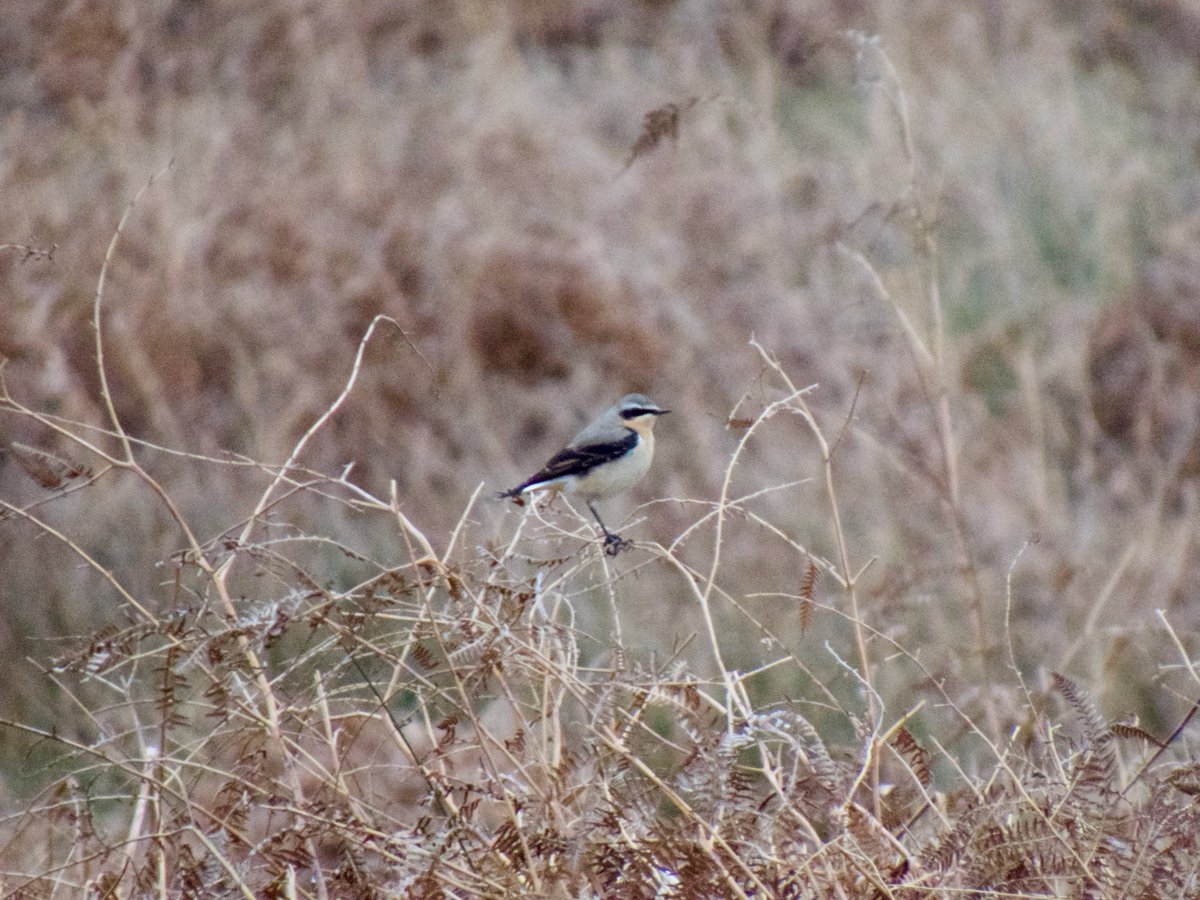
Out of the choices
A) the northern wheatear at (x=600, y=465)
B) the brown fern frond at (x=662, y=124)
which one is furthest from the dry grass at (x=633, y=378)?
the northern wheatear at (x=600, y=465)

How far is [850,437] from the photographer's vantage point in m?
7.71

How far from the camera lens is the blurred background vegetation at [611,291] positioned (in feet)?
23.0

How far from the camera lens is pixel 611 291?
355 inches

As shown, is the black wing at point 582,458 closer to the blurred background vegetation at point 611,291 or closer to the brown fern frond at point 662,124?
the blurred background vegetation at point 611,291

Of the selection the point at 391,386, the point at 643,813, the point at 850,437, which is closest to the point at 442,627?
the point at 643,813

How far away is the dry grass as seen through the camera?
253cm

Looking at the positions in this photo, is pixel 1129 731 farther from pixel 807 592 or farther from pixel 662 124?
pixel 662 124

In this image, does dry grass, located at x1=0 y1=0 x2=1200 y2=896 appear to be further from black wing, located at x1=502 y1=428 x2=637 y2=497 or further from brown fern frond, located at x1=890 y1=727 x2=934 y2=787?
black wing, located at x1=502 y1=428 x2=637 y2=497

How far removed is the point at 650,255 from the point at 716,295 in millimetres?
471

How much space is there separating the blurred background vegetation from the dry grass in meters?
0.03

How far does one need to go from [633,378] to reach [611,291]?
547 millimetres

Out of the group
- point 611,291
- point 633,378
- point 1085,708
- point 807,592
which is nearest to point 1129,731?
point 1085,708

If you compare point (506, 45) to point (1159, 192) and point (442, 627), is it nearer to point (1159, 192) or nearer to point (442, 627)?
point (1159, 192)

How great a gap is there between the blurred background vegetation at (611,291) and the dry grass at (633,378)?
0.03 metres
